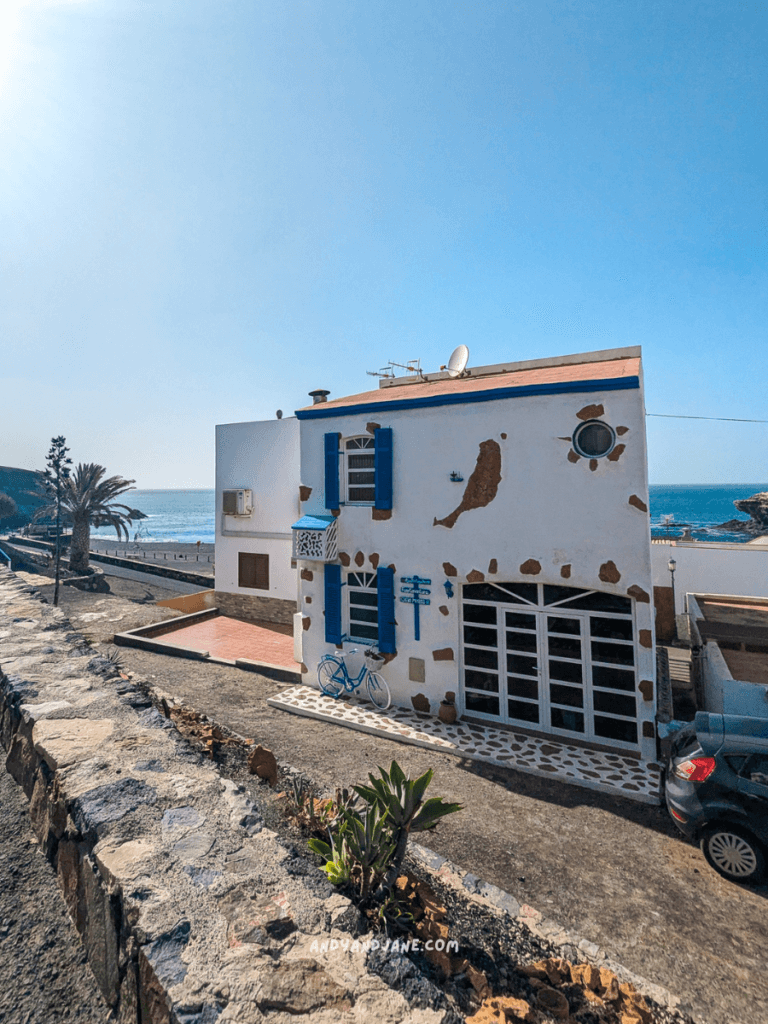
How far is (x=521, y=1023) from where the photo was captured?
9.12ft

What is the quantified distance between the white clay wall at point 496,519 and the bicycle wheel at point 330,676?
10.6 inches

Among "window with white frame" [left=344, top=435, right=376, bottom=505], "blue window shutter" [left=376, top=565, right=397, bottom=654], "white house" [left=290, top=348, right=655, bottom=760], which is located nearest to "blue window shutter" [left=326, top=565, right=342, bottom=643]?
"white house" [left=290, top=348, right=655, bottom=760]

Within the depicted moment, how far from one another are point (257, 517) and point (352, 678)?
9499 millimetres

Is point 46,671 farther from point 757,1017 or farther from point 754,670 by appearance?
point 754,670

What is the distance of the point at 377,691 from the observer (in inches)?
406

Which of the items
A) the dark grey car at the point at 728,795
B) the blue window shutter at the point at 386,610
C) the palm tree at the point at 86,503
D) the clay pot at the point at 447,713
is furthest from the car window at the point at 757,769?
the palm tree at the point at 86,503

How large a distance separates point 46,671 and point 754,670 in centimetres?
1306

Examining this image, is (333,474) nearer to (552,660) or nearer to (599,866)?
(552,660)

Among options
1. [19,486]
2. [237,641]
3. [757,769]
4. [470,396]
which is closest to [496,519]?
[470,396]

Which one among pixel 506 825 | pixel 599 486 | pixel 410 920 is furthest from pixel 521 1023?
pixel 599 486

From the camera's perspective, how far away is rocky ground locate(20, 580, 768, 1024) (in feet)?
14.1

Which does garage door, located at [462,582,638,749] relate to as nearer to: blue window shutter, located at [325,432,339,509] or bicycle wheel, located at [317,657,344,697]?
bicycle wheel, located at [317,657,344,697]

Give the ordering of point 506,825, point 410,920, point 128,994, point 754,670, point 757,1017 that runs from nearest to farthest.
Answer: point 128,994 < point 410,920 < point 757,1017 < point 506,825 < point 754,670

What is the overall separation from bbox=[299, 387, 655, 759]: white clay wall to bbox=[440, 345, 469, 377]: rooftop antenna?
2357mm
